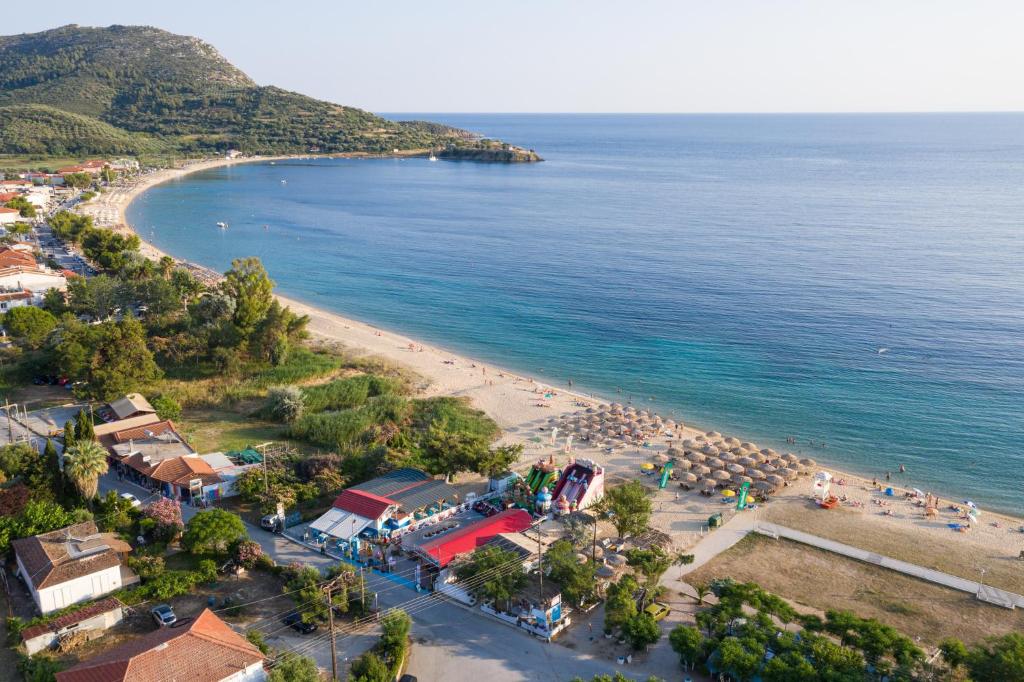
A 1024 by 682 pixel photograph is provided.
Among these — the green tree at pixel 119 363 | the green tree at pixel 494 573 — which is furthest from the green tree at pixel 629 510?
the green tree at pixel 119 363

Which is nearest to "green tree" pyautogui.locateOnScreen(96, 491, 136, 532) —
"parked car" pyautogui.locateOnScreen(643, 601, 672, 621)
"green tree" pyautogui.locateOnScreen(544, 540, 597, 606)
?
"green tree" pyautogui.locateOnScreen(544, 540, 597, 606)

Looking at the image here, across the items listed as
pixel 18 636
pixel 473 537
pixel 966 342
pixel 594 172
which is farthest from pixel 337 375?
pixel 594 172

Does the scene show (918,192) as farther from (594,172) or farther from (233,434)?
(233,434)

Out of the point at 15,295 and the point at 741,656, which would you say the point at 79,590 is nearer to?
the point at 741,656

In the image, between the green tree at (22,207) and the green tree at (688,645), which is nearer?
the green tree at (688,645)

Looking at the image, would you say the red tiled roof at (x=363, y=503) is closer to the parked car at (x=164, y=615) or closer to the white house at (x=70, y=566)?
the parked car at (x=164, y=615)
